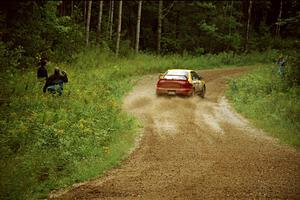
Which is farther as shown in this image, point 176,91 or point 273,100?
point 176,91

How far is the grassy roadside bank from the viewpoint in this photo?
10578 mm

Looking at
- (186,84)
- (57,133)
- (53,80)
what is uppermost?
(53,80)

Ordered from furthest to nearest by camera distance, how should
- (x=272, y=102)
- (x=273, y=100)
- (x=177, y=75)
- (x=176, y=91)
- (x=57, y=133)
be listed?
(x=177, y=75) → (x=176, y=91) → (x=273, y=100) → (x=272, y=102) → (x=57, y=133)

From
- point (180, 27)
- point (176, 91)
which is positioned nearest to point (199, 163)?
point (176, 91)

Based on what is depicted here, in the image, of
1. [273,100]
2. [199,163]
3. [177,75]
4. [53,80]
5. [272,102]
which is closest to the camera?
[199,163]

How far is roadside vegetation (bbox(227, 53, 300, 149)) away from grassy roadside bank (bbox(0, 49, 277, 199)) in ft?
18.2

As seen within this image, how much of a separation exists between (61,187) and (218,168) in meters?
4.27

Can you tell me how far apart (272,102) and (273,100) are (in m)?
0.38

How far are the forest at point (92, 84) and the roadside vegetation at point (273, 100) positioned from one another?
0.05m

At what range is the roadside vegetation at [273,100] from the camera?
17.7 metres

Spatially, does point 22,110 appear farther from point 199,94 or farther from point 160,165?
point 199,94

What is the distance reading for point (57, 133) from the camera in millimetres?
13594

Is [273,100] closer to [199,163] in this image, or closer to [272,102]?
[272,102]

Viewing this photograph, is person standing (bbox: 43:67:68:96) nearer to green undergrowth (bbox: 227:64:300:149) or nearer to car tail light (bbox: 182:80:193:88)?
car tail light (bbox: 182:80:193:88)
